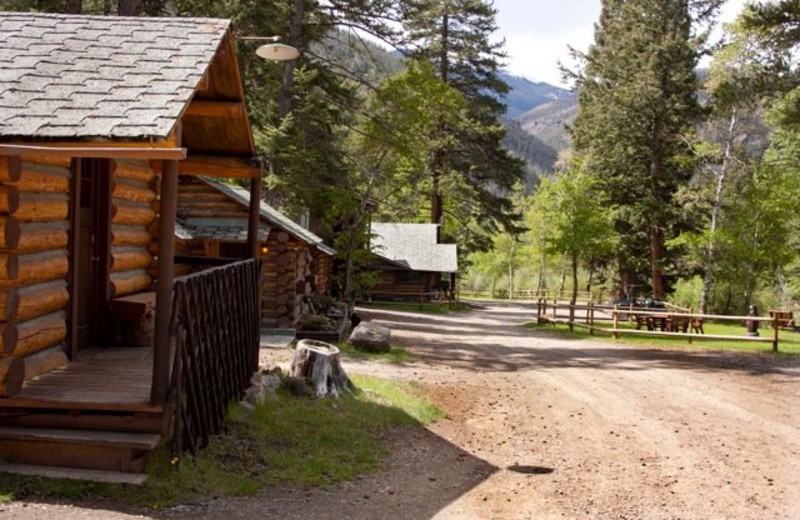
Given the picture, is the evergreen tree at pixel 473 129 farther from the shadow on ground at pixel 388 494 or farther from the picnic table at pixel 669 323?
the shadow on ground at pixel 388 494

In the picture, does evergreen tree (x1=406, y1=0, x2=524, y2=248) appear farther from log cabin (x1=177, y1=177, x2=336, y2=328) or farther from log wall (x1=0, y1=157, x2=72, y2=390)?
log wall (x1=0, y1=157, x2=72, y2=390)

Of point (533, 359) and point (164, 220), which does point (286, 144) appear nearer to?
point (533, 359)

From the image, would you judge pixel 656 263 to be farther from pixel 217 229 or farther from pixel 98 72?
pixel 98 72

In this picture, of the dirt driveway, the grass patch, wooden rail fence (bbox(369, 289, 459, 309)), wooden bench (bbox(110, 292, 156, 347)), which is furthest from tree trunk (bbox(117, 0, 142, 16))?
wooden rail fence (bbox(369, 289, 459, 309))

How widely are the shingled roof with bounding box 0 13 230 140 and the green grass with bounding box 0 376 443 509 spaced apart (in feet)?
9.47

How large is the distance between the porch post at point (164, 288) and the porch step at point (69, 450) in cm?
49

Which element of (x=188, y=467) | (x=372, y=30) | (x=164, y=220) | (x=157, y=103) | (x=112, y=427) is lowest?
(x=188, y=467)

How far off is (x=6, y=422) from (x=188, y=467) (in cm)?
160

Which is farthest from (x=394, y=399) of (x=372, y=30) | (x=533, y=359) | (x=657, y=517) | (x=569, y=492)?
(x=372, y=30)

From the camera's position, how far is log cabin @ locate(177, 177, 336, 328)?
1936cm

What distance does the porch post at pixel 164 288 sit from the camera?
19.8 ft

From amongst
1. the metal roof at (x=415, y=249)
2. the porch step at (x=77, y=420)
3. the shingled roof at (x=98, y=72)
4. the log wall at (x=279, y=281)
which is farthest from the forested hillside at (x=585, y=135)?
the porch step at (x=77, y=420)

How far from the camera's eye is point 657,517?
277 inches

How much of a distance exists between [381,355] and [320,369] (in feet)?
23.7
